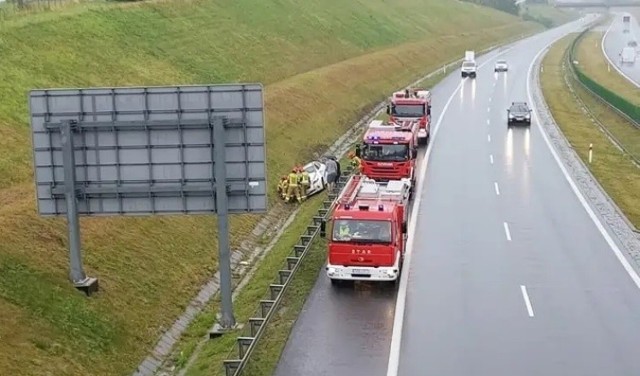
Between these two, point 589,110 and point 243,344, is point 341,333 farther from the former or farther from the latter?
point 589,110

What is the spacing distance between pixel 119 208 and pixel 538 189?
22.2m

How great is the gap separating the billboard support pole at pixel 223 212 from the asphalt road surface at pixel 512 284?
2.81 m

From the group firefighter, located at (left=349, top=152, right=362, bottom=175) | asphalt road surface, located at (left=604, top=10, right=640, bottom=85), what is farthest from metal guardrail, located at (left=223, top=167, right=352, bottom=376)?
asphalt road surface, located at (left=604, top=10, right=640, bottom=85)

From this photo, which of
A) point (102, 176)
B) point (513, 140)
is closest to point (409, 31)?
point (513, 140)

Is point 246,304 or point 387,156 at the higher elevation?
point 387,156

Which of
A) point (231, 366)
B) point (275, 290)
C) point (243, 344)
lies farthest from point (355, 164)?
point (231, 366)

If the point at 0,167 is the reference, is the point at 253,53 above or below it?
above

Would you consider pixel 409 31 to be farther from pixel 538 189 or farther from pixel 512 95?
pixel 538 189

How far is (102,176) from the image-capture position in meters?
22.5

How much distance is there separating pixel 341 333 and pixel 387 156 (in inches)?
651

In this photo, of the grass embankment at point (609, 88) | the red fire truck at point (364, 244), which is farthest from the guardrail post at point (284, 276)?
the grass embankment at point (609, 88)

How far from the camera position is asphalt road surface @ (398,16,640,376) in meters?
20.3

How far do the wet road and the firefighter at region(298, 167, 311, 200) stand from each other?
36.2ft

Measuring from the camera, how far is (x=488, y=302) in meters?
24.0
